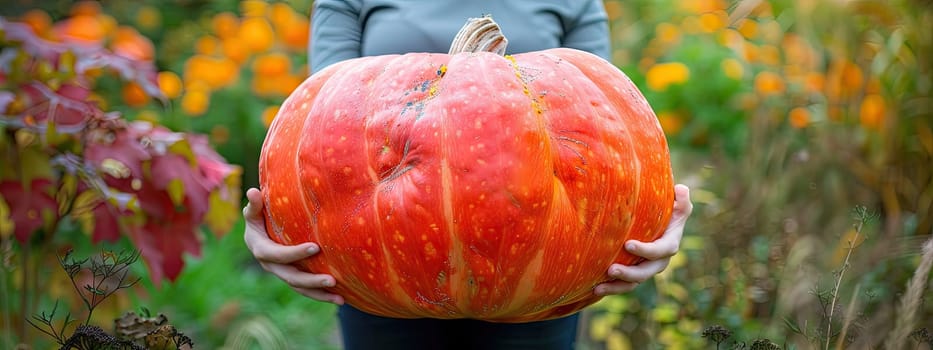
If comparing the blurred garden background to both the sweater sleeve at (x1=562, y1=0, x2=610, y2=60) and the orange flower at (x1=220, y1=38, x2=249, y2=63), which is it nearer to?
the orange flower at (x1=220, y1=38, x2=249, y2=63)

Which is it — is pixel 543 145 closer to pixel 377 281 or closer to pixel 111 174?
pixel 377 281

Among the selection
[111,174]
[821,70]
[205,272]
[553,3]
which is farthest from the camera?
[821,70]

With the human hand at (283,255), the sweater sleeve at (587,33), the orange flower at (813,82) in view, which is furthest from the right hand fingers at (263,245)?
the orange flower at (813,82)

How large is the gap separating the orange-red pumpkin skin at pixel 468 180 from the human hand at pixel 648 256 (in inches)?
0.8

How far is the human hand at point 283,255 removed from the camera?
50.9 inches

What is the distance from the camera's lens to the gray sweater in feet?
5.14

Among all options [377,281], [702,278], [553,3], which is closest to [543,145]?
[377,281]

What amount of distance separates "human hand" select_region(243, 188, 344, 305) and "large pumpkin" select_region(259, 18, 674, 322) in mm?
22

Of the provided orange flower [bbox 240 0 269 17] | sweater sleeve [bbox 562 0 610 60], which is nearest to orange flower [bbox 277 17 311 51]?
orange flower [bbox 240 0 269 17]

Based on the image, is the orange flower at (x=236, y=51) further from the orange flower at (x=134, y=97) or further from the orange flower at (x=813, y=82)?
the orange flower at (x=813, y=82)

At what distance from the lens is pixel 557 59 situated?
4.29 feet

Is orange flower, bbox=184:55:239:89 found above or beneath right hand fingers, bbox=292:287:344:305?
beneath

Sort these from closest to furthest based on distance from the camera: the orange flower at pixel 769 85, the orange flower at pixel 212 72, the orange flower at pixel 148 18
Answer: the orange flower at pixel 769 85 < the orange flower at pixel 212 72 < the orange flower at pixel 148 18

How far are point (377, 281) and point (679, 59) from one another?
2.79 meters
